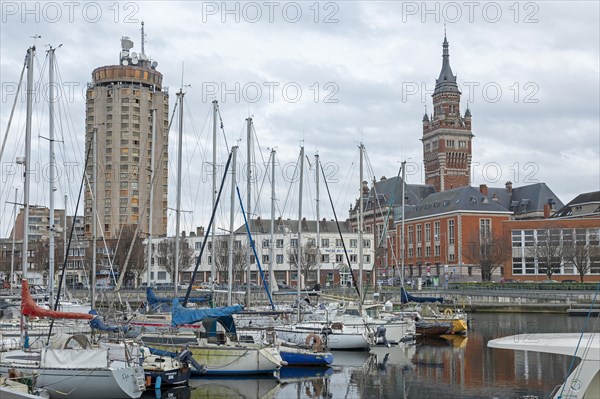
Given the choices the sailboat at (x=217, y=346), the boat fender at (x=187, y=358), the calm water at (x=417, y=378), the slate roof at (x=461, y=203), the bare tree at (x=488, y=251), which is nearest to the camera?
the calm water at (x=417, y=378)

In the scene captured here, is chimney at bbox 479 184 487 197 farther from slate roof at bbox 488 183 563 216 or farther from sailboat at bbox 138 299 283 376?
sailboat at bbox 138 299 283 376

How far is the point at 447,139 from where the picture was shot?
16362 centimetres

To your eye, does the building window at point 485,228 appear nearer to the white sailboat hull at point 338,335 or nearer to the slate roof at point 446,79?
the slate roof at point 446,79

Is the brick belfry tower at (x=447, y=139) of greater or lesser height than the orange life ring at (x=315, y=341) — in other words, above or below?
above

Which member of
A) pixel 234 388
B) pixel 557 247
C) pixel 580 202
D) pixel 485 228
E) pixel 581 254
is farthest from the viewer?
pixel 580 202

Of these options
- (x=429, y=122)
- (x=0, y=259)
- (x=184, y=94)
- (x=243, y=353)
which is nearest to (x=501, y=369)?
(x=243, y=353)

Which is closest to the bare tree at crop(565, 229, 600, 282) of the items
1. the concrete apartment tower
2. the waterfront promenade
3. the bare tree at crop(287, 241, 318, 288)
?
the waterfront promenade

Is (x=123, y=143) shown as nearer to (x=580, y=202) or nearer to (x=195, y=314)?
(x=580, y=202)

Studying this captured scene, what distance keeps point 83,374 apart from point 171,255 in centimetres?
8299

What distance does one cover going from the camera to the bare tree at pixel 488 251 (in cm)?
10788

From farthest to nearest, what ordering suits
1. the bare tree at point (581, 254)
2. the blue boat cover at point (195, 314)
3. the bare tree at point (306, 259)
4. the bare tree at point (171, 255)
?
the bare tree at point (171, 255), the bare tree at point (581, 254), the bare tree at point (306, 259), the blue boat cover at point (195, 314)

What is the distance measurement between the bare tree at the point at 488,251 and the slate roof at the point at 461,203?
518cm

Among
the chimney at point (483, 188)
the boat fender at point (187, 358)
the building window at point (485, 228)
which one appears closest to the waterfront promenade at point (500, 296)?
the building window at point (485, 228)

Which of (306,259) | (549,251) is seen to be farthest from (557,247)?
(306,259)
